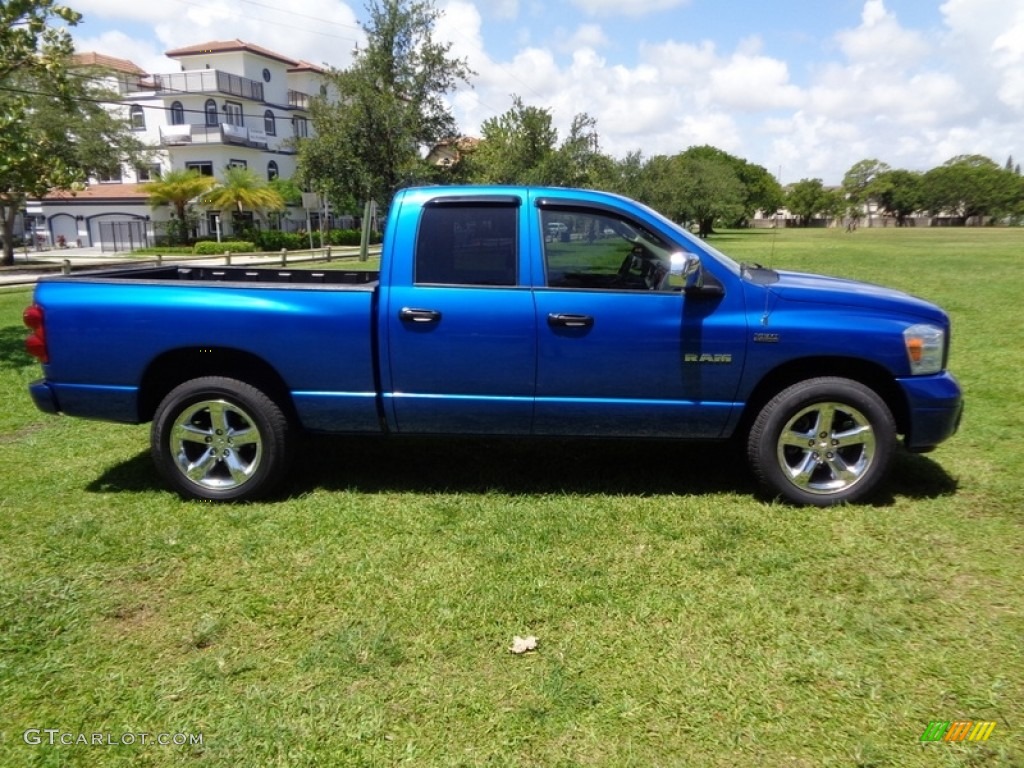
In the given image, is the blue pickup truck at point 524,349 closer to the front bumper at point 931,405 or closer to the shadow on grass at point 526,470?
the front bumper at point 931,405

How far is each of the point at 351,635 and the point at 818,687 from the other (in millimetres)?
1926

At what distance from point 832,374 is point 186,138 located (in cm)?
5774

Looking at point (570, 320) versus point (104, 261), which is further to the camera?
point (104, 261)

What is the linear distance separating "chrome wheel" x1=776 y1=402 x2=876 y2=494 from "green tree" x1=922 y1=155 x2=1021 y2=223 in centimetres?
13615

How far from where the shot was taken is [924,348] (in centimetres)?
445

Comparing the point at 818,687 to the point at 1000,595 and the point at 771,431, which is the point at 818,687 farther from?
the point at 771,431

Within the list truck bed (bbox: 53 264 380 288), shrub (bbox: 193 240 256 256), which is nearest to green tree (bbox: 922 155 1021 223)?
shrub (bbox: 193 240 256 256)

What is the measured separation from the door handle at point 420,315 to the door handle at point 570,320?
2.19ft

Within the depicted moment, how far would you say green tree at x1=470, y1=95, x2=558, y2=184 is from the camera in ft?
98.0

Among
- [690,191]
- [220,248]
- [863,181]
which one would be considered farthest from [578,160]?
[863,181]

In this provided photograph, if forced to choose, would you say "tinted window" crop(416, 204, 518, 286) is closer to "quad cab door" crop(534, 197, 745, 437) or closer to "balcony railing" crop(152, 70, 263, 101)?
"quad cab door" crop(534, 197, 745, 437)

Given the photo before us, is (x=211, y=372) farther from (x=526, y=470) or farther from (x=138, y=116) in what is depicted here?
(x=138, y=116)

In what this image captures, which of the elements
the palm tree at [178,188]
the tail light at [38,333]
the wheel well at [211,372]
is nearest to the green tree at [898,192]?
the palm tree at [178,188]

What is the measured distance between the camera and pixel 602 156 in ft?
111
